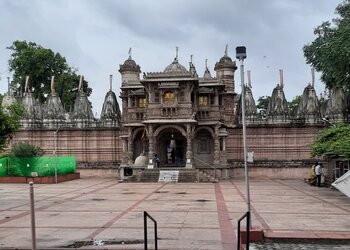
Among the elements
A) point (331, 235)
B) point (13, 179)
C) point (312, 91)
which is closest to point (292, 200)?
point (331, 235)

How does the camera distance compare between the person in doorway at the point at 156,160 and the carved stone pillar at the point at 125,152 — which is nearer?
the person in doorway at the point at 156,160

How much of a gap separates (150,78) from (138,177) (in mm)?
7387

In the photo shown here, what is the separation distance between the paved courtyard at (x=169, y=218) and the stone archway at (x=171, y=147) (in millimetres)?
13810

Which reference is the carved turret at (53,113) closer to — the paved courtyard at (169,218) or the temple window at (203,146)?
the temple window at (203,146)

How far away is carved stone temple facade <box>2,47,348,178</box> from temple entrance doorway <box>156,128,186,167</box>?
3.1 inches

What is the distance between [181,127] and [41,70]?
30994 mm

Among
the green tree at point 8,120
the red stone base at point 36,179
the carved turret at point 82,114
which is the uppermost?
the carved turret at point 82,114

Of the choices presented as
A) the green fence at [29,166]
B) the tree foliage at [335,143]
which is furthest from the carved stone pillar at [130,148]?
the tree foliage at [335,143]

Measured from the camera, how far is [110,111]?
4369 centimetres

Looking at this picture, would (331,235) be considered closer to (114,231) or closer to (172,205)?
(114,231)

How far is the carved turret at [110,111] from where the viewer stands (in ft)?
136

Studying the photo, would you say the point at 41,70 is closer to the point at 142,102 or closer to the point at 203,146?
the point at 142,102

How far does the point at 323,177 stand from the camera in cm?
3062

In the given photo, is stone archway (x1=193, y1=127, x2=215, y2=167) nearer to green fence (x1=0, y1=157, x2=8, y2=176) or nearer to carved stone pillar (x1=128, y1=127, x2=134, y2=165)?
carved stone pillar (x1=128, y1=127, x2=134, y2=165)
